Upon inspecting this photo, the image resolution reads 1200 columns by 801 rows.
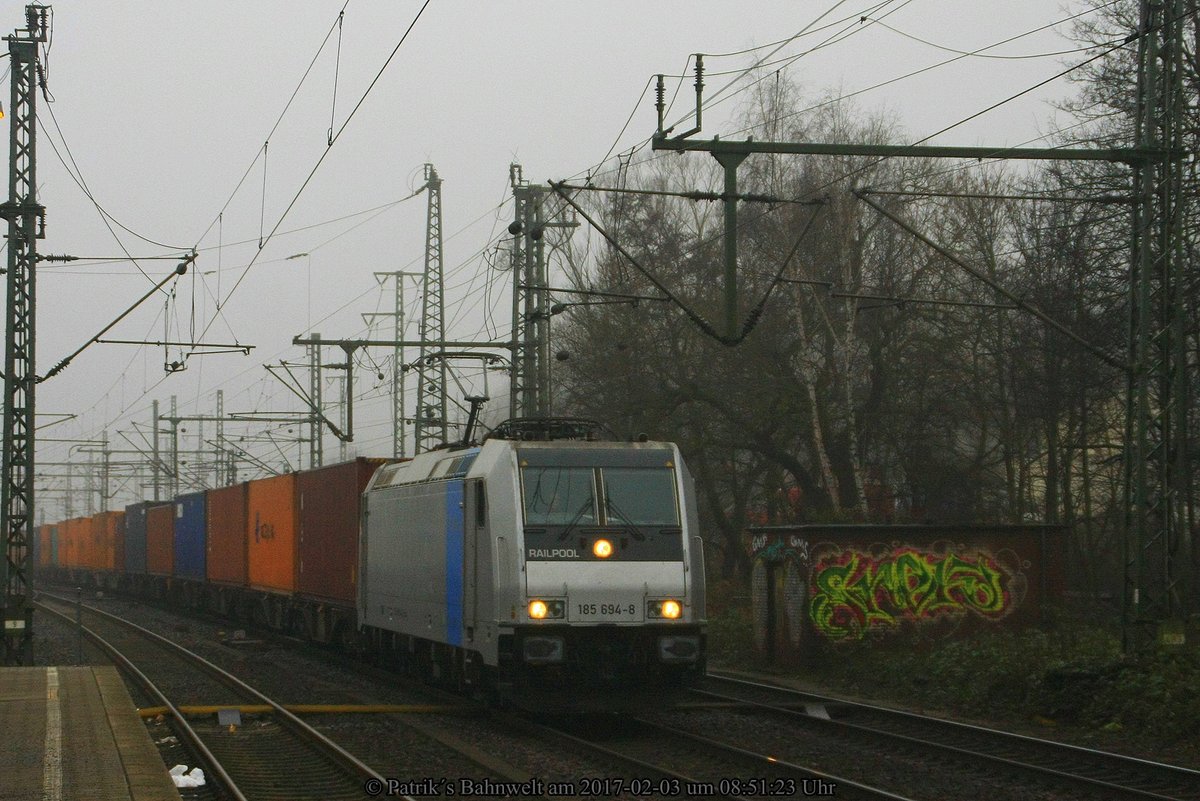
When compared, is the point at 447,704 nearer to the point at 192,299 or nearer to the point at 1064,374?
the point at 192,299

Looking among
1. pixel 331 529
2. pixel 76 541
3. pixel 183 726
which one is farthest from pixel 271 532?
pixel 76 541

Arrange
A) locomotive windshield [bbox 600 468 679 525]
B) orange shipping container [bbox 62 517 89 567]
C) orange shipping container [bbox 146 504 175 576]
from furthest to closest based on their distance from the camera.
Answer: orange shipping container [bbox 62 517 89 567], orange shipping container [bbox 146 504 175 576], locomotive windshield [bbox 600 468 679 525]

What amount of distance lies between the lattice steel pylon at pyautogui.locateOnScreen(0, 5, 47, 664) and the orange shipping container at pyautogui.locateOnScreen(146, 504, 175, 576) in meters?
18.4

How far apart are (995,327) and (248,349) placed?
1588 centimetres

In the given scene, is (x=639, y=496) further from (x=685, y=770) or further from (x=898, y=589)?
(x=898, y=589)

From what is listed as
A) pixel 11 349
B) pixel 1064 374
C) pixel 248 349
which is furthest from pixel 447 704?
pixel 1064 374

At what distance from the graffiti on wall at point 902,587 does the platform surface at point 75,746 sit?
9349 mm

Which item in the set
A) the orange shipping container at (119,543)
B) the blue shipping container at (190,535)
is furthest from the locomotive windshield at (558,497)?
the orange shipping container at (119,543)

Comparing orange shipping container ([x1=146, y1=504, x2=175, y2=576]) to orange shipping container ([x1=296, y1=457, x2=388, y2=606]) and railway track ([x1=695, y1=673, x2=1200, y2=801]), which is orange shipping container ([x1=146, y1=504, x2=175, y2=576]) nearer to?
orange shipping container ([x1=296, y1=457, x2=388, y2=606])

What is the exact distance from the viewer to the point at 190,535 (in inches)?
1459

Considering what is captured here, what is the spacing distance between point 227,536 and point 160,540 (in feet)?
38.0

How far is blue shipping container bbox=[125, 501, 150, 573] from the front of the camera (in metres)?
46.5

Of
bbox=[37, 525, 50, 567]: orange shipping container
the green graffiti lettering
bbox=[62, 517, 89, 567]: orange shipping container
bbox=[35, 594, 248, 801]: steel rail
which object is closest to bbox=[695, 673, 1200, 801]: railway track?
the green graffiti lettering

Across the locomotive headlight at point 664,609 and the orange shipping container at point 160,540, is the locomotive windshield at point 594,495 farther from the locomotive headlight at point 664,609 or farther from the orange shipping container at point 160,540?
the orange shipping container at point 160,540
